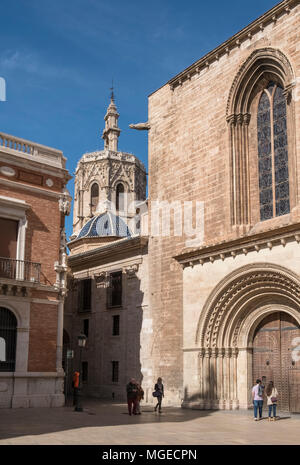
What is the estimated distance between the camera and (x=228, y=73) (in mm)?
22781

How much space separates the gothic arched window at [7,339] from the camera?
2084cm

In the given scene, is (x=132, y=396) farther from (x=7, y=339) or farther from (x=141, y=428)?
(x=7, y=339)

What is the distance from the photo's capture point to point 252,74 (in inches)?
863

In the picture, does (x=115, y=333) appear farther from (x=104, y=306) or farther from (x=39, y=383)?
(x=39, y=383)

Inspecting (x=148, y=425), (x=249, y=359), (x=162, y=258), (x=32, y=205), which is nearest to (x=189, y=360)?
(x=249, y=359)

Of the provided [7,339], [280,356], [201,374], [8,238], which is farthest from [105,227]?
[280,356]

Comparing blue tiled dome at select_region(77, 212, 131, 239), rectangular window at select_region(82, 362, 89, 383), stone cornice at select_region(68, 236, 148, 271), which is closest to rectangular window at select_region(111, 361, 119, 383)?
rectangular window at select_region(82, 362, 89, 383)

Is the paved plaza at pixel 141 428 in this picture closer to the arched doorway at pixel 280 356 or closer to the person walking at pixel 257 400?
the person walking at pixel 257 400

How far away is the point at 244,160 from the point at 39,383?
11.3 meters

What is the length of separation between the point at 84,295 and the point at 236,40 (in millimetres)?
16134

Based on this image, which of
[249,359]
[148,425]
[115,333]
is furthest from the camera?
[115,333]

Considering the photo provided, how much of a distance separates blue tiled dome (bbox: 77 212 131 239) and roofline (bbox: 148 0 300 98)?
780 inches

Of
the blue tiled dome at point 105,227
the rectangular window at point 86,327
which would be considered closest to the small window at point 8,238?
the rectangular window at point 86,327

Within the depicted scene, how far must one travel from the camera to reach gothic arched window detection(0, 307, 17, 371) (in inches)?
821
